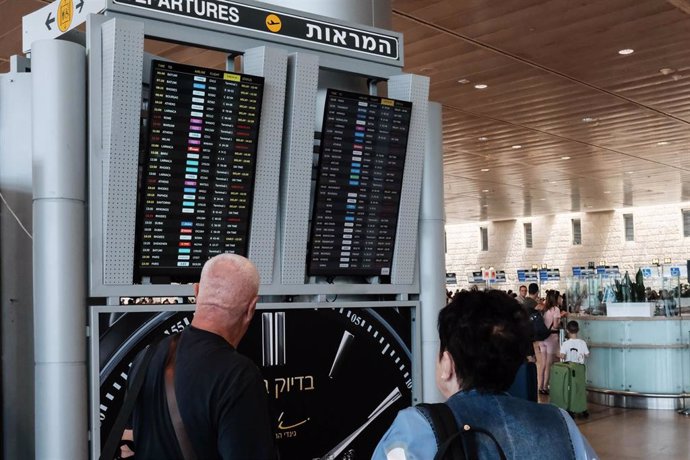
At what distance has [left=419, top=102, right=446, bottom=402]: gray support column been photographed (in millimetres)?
4645

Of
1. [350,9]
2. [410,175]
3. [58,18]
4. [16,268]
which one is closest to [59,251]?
[16,268]

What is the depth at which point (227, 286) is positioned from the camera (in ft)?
8.11

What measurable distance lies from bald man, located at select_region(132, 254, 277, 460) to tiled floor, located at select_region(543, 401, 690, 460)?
6748 millimetres

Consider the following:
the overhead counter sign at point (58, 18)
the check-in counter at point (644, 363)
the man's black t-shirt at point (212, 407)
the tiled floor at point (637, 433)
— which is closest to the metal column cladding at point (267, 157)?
the overhead counter sign at point (58, 18)

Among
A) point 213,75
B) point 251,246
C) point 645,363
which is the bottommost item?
point 645,363

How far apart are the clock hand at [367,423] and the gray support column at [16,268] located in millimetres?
1470

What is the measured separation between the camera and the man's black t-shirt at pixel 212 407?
228 cm

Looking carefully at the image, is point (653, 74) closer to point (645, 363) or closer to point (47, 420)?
point (645, 363)

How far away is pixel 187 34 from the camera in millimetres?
3775

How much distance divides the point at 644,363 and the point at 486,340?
37.0ft

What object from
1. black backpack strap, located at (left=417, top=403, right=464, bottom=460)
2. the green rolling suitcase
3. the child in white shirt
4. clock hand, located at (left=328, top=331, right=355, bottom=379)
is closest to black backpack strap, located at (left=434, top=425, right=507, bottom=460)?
black backpack strap, located at (left=417, top=403, right=464, bottom=460)

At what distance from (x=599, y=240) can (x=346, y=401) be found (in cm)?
3197

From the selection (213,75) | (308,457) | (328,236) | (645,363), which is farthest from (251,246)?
(645,363)

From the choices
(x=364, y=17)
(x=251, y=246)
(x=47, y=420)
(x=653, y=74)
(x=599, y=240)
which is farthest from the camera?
(x=599, y=240)
